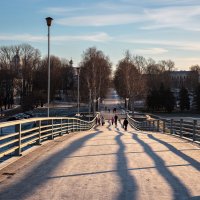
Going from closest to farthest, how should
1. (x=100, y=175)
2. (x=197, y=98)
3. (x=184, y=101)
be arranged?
1. (x=100, y=175)
2. (x=197, y=98)
3. (x=184, y=101)

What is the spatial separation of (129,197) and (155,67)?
167913 millimetres

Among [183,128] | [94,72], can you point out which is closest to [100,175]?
[183,128]

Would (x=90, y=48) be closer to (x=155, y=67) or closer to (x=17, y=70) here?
(x=17, y=70)

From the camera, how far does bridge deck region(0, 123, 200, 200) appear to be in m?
7.22

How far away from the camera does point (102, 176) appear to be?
8.88 meters

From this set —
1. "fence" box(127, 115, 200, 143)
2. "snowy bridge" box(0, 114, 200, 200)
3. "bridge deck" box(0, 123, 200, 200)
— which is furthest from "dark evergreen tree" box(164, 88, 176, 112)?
"bridge deck" box(0, 123, 200, 200)

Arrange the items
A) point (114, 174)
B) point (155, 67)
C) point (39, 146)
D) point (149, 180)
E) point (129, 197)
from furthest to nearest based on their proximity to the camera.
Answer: point (155, 67) → point (39, 146) → point (114, 174) → point (149, 180) → point (129, 197)

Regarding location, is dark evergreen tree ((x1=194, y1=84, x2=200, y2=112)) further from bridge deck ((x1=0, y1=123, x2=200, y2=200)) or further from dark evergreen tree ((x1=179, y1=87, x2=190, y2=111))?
bridge deck ((x1=0, y1=123, x2=200, y2=200))

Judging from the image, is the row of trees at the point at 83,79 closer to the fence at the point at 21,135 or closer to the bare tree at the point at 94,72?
the bare tree at the point at 94,72

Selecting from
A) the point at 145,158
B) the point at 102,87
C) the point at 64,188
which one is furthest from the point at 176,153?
the point at 102,87

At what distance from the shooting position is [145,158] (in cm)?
1200

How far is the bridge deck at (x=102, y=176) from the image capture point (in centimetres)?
722

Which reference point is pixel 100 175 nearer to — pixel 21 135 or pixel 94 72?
pixel 21 135

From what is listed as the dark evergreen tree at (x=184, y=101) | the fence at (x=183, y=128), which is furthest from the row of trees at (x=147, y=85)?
the fence at (x=183, y=128)
